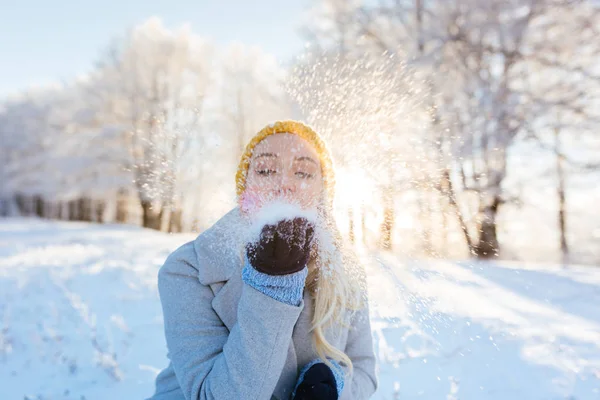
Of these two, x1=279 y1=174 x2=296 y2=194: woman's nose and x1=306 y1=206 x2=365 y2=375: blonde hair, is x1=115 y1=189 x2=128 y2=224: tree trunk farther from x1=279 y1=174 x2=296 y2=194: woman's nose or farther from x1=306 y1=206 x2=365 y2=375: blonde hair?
x1=279 y1=174 x2=296 y2=194: woman's nose

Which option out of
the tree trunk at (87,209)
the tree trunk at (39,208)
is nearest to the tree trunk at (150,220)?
the tree trunk at (87,209)

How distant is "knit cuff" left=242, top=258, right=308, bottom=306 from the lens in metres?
1.20

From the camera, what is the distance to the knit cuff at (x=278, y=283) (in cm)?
120

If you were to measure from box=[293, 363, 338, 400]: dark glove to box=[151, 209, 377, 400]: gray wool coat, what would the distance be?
0.10 metres

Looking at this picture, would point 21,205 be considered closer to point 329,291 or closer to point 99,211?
point 99,211

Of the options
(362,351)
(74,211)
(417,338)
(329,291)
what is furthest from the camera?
(74,211)

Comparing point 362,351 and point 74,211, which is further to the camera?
point 74,211

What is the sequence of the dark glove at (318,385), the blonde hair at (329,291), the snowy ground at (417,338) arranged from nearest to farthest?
1. the dark glove at (318,385)
2. the blonde hair at (329,291)
3. the snowy ground at (417,338)

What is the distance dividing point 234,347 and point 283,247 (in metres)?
0.38

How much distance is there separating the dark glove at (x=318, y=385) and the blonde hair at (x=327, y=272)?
8 centimetres

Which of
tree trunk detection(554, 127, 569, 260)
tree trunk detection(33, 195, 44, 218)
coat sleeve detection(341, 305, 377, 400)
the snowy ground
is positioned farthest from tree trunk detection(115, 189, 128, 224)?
coat sleeve detection(341, 305, 377, 400)

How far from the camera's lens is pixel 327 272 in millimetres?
1518

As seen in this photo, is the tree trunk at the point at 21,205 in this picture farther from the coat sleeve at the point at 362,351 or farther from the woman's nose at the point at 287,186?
the woman's nose at the point at 287,186

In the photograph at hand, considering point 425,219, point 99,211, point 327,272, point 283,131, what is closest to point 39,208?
point 99,211
